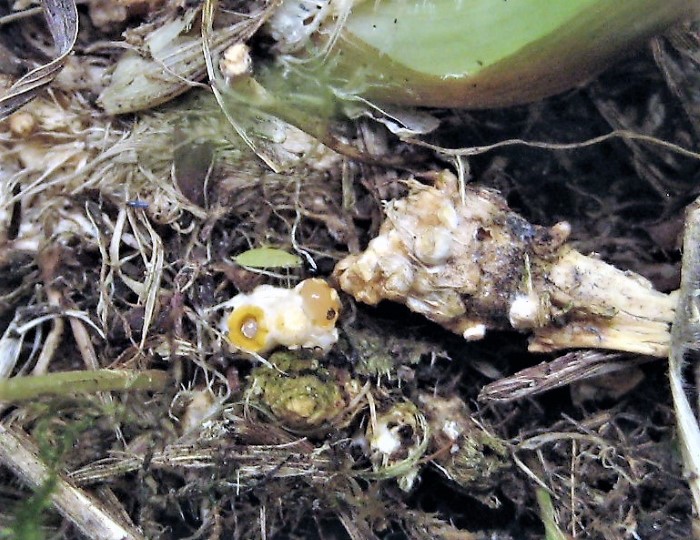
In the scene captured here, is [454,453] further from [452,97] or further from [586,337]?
[452,97]

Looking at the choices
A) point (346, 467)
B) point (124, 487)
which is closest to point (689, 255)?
point (346, 467)

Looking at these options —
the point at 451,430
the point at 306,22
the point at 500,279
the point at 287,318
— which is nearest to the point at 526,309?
the point at 500,279

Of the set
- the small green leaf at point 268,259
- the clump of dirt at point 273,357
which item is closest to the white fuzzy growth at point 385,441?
the clump of dirt at point 273,357

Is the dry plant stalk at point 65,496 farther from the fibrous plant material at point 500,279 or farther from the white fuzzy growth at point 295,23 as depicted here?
the white fuzzy growth at point 295,23

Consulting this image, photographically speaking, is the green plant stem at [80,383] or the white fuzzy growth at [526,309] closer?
the green plant stem at [80,383]

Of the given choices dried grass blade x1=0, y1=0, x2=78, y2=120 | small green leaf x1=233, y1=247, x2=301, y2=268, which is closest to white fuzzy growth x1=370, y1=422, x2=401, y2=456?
small green leaf x1=233, y1=247, x2=301, y2=268

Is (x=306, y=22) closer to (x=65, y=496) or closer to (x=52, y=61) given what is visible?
(x=52, y=61)
